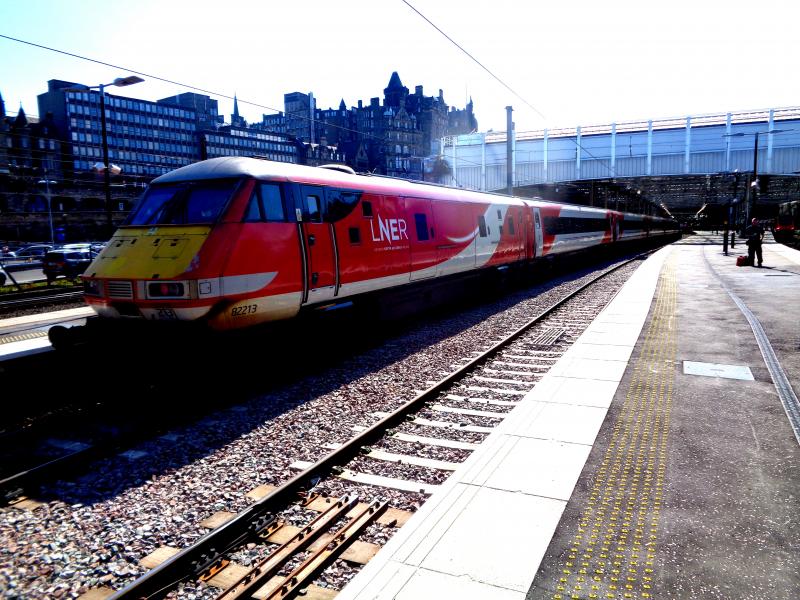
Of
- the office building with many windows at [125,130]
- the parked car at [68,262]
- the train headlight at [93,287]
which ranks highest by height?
the office building with many windows at [125,130]

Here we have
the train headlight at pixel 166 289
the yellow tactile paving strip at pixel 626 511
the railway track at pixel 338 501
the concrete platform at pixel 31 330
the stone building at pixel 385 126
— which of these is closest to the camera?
the yellow tactile paving strip at pixel 626 511

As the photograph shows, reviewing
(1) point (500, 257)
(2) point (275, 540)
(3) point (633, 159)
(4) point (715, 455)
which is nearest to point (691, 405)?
(4) point (715, 455)

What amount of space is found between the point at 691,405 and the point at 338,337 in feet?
22.0

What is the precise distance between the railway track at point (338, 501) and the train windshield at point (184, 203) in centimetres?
411

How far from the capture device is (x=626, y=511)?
191 inches

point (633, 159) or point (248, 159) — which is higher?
point (633, 159)

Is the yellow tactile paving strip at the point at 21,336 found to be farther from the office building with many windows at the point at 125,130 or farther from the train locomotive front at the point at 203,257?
the office building with many windows at the point at 125,130

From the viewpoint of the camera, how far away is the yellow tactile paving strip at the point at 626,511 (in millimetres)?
3924

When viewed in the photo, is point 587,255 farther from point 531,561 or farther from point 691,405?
point 531,561

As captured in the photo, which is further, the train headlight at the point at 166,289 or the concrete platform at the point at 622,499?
the train headlight at the point at 166,289

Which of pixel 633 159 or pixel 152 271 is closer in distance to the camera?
pixel 152 271

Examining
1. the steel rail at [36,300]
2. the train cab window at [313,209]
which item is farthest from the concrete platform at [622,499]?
the steel rail at [36,300]

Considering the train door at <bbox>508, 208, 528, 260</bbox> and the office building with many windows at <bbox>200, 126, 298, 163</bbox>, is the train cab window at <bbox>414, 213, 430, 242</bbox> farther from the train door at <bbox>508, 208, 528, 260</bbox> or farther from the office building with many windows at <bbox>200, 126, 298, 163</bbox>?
the office building with many windows at <bbox>200, 126, 298, 163</bbox>

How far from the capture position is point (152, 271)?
7953 mm
